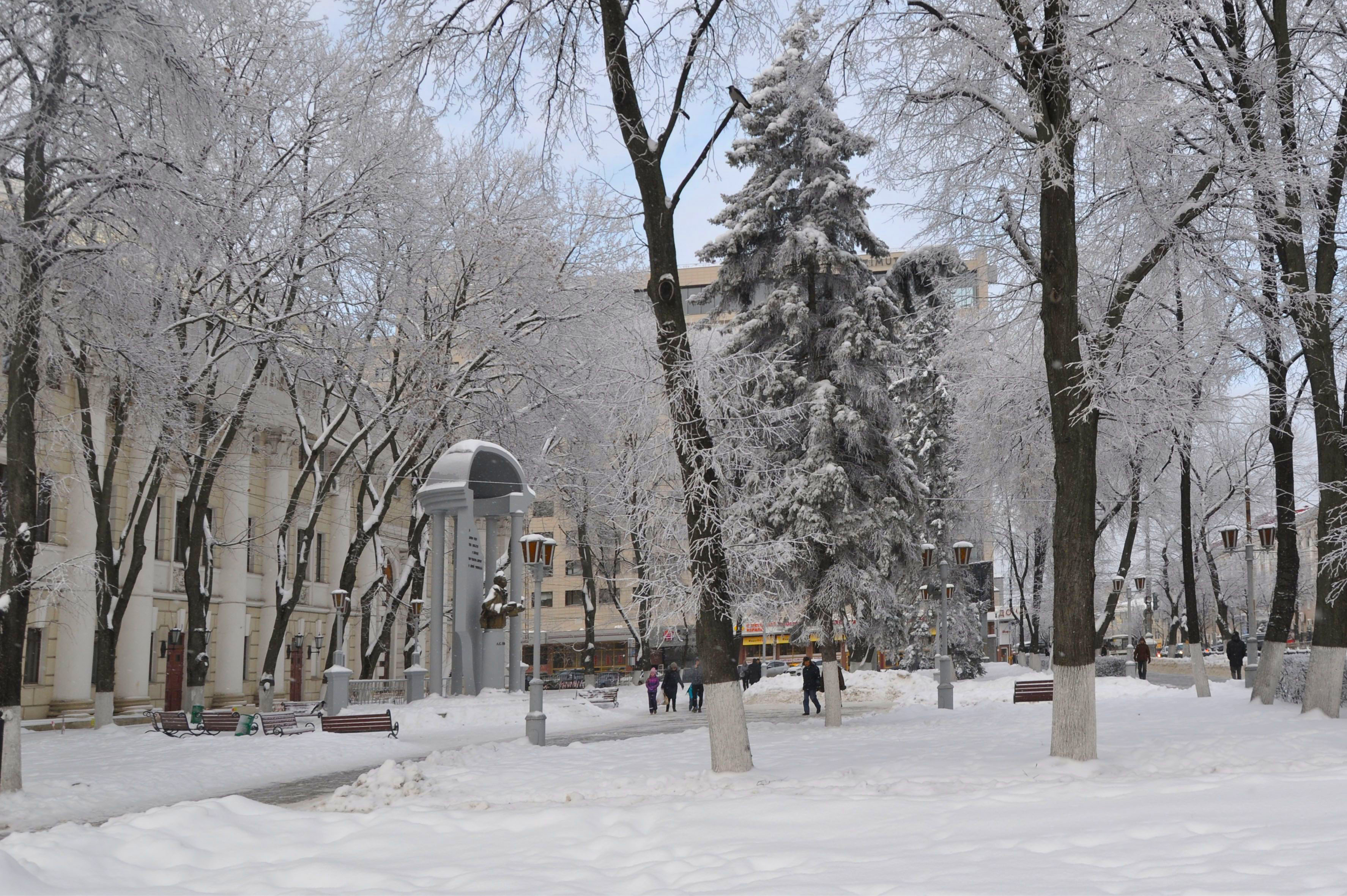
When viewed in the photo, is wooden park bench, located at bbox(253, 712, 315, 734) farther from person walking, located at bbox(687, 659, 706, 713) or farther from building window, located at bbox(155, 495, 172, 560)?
building window, located at bbox(155, 495, 172, 560)

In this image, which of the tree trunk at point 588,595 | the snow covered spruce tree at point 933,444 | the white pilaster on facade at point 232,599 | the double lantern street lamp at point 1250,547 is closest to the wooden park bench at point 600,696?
Result: the tree trunk at point 588,595

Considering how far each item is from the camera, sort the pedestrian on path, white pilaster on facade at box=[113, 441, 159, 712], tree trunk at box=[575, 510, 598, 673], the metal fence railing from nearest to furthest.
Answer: the metal fence railing < the pedestrian on path < white pilaster on facade at box=[113, 441, 159, 712] < tree trunk at box=[575, 510, 598, 673]

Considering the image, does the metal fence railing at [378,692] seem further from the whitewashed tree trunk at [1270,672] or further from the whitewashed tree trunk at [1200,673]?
the whitewashed tree trunk at [1270,672]

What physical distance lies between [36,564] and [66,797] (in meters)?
18.2

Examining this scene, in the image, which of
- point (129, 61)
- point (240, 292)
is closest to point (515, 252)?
point (240, 292)

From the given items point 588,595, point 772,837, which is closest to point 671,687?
point 588,595

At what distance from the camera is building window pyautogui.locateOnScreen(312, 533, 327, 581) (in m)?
51.2

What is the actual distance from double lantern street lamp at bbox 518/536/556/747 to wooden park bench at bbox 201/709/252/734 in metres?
6.32

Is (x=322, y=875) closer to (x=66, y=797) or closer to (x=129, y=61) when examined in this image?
(x=66, y=797)

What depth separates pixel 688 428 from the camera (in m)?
14.1

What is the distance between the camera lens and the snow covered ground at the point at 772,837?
6.77 m

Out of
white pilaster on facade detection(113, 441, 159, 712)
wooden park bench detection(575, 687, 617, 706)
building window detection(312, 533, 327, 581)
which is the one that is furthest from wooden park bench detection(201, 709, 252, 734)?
building window detection(312, 533, 327, 581)

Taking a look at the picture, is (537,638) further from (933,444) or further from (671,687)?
(933,444)

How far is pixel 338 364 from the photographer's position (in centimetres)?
2750
